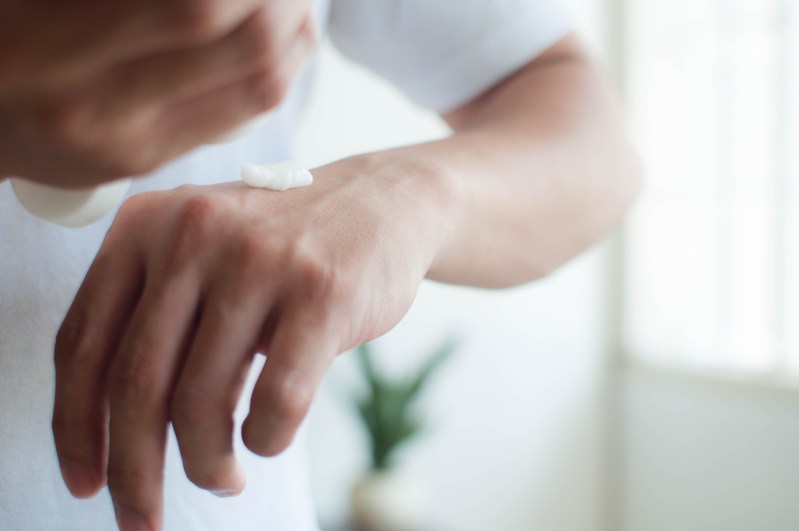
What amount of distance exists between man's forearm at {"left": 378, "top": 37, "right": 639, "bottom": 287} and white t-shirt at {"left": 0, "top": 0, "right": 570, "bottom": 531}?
4cm

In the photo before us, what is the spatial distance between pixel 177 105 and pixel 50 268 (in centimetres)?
24

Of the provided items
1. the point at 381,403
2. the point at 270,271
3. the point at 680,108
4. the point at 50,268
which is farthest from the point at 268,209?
the point at 680,108

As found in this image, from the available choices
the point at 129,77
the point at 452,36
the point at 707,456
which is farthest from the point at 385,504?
the point at 129,77

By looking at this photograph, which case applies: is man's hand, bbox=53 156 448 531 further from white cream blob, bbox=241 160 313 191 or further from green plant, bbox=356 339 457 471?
green plant, bbox=356 339 457 471

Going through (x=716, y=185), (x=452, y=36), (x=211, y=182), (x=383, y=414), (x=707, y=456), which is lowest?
(x=707, y=456)

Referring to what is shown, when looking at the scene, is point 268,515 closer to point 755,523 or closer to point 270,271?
point 270,271

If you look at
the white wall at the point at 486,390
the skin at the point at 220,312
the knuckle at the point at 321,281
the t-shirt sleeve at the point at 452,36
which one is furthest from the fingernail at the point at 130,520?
the white wall at the point at 486,390

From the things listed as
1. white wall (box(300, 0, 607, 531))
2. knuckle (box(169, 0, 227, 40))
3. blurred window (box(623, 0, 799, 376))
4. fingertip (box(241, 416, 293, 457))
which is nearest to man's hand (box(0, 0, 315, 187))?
knuckle (box(169, 0, 227, 40))

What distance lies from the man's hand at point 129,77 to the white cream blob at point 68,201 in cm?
4

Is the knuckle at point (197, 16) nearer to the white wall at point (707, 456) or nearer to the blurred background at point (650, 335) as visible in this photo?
the blurred background at point (650, 335)

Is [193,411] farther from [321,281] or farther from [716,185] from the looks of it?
[716,185]

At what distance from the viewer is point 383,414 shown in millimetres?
2166

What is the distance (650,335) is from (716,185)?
2.14 feet

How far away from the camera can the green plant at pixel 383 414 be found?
217 centimetres
